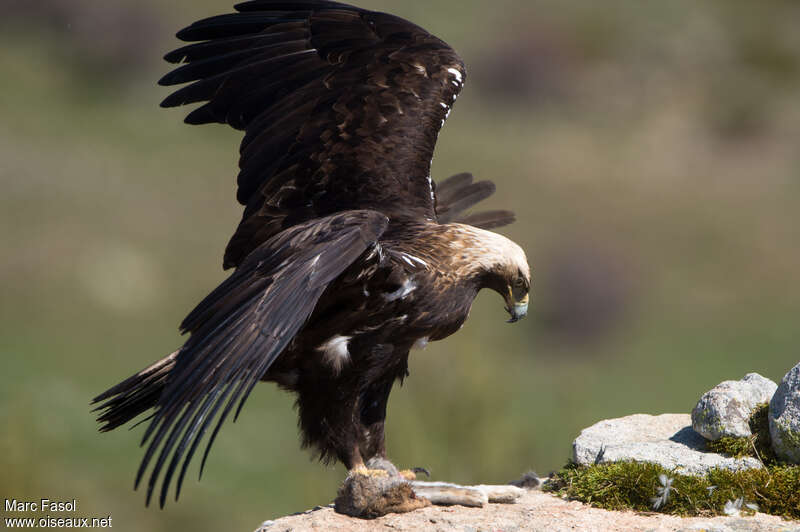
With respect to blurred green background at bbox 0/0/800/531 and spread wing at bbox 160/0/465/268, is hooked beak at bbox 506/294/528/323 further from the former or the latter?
blurred green background at bbox 0/0/800/531

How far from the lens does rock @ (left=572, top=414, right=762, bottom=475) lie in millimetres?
6625

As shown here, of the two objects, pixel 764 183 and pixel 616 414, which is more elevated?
pixel 764 183

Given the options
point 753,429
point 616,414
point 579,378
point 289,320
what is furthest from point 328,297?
point 579,378

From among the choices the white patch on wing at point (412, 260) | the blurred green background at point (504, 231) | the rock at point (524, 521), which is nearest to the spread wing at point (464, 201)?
the white patch on wing at point (412, 260)

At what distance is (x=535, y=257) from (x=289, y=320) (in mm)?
32166

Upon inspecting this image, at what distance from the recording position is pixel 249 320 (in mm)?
5477

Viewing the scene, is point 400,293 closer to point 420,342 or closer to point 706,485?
point 420,342

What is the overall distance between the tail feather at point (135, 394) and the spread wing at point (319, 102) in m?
1.09

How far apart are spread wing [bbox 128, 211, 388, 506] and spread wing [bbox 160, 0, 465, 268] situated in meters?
1.61

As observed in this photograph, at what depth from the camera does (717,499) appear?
6285 mm

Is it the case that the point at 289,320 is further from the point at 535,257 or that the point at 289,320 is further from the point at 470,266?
the point at 535,257

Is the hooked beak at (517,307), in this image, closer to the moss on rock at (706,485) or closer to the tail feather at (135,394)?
the moss on rock at (706,485)

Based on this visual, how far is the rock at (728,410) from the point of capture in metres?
6.78

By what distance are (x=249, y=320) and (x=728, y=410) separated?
306 centimetres
